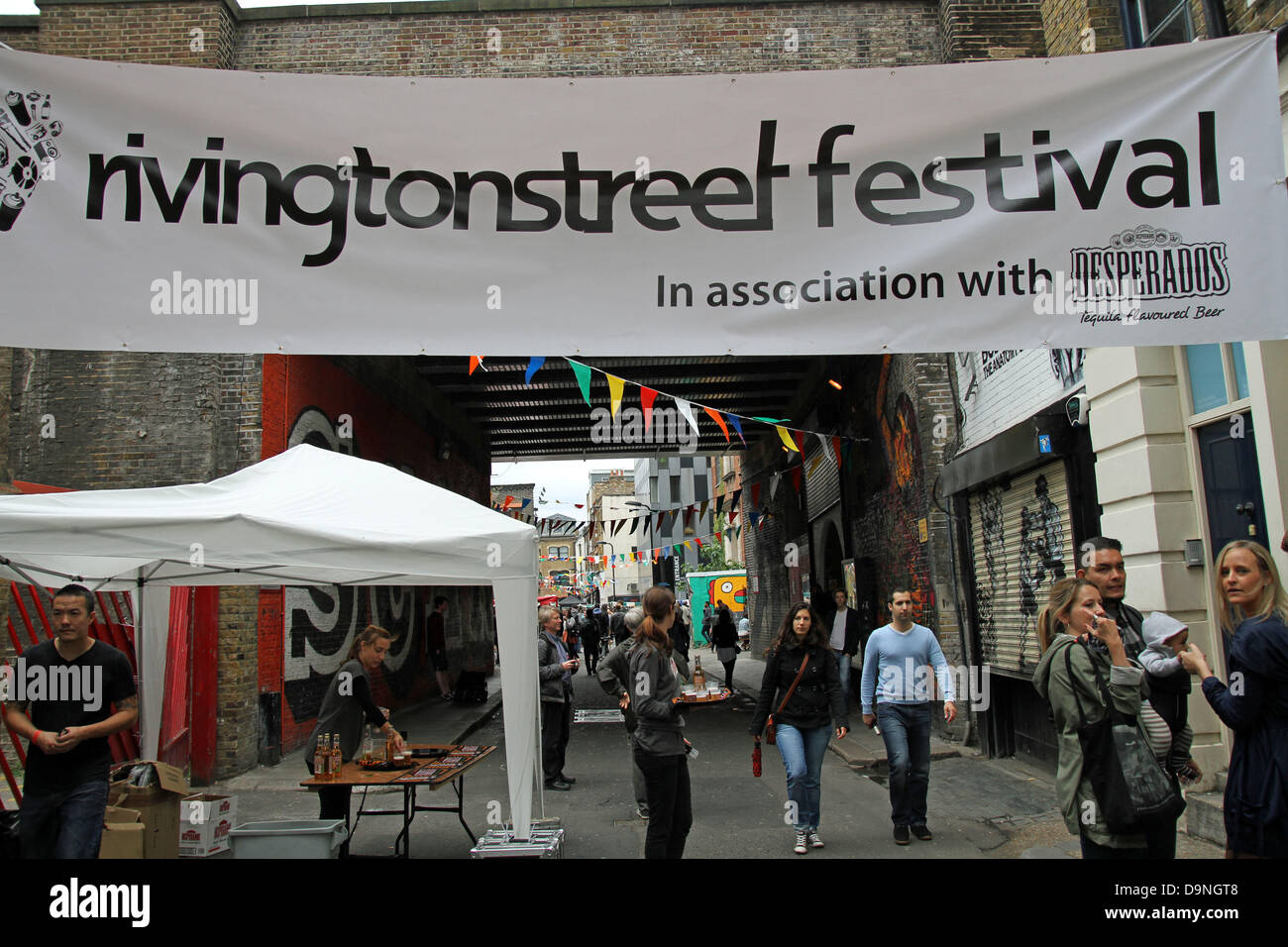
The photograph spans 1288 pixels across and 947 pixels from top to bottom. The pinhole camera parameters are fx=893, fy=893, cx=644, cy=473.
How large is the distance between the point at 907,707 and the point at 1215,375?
348cm

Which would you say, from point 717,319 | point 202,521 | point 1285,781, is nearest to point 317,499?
point 202,521

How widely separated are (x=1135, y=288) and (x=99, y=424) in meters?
11.7

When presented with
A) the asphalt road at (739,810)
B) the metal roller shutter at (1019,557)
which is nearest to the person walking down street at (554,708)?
the asphalt road at (739,810)

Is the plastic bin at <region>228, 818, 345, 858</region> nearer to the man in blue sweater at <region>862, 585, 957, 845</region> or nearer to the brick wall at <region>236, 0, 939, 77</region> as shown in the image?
the man in blue sweater at <region>862, 585, 957, 845</region>

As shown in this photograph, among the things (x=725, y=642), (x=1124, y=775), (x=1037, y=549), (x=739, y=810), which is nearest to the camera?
(x=1124, y=775)

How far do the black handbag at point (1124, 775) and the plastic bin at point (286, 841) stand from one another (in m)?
4.84

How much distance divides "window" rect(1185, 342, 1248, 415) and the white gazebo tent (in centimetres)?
525

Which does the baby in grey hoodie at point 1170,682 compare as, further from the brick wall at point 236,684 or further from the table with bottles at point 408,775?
the brick wall at point 236,684

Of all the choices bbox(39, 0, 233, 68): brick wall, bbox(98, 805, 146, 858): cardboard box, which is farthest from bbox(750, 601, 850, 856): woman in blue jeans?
bbox(39, 0, 233, 68): brick wall

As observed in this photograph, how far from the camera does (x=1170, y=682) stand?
4094mm

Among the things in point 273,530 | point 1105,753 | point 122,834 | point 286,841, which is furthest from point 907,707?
point 122,834

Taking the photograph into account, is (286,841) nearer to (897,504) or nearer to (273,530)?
(273,530)

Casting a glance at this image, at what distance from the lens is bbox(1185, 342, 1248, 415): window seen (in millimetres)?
6512
